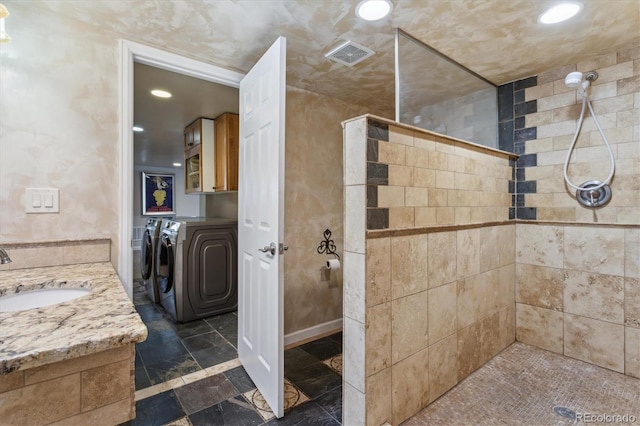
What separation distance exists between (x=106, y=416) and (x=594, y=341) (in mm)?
2614

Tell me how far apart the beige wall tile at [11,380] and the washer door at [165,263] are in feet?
7.95

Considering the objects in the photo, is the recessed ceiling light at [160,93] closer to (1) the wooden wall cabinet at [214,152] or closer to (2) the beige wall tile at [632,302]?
(1) the wooden wall cabinet at [214,152]

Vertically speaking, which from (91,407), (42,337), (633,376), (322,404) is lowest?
(322,404)

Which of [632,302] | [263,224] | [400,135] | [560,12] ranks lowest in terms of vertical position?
[632,302]

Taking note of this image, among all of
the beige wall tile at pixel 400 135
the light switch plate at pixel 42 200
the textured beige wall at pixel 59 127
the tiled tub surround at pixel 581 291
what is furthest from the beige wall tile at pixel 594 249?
the light switch plate at pixel 42 200

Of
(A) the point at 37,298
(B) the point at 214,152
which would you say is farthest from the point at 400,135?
(B) the point at 214,152

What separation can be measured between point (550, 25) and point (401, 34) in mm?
762

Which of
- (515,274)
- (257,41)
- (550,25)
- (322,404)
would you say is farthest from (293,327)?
(550,25)

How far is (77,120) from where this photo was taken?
158 cm

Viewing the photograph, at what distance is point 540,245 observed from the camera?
2172 millimetres

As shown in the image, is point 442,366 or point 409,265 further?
point 442,366

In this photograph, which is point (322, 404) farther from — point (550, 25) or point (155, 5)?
point (550, 25)

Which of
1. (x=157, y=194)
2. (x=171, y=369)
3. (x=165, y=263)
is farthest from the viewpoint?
(x=157, y=194)

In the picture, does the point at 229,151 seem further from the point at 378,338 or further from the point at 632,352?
the point at 632,352
